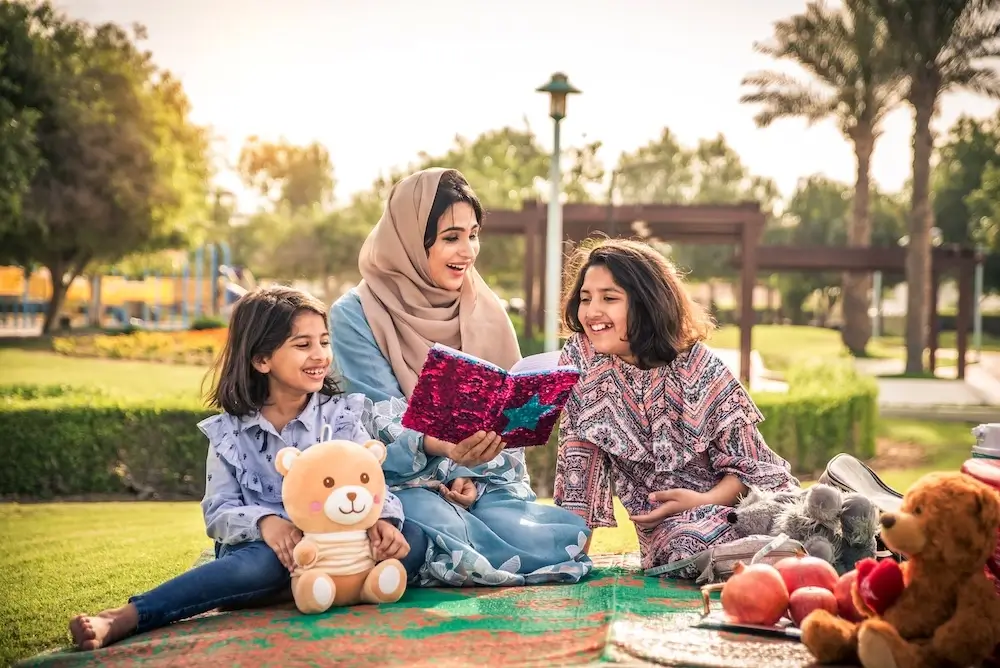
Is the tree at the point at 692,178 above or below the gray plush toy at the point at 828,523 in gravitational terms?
above

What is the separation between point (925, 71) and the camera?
71.5 feet

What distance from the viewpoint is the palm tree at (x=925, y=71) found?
21.0 m

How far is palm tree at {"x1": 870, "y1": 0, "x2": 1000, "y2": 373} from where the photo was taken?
21.0m

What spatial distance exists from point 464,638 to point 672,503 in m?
1.24

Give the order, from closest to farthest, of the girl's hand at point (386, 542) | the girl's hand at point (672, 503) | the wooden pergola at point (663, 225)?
1. the girl's hand at point (386, 542)
2. the girl's hand at point (672, 503)
3. the wooden pergola at point (663, 225)

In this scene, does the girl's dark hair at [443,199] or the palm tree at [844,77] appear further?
the palm tree at [844,77]

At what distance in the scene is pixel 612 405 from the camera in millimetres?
4379

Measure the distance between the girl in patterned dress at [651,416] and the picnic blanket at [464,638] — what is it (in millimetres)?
617

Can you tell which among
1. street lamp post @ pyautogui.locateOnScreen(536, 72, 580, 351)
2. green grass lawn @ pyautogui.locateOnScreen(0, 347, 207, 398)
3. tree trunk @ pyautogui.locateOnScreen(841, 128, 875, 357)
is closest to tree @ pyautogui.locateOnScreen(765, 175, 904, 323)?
tree trunk @ pyautogui.locateOnScreen(841, 128, 875, 357)

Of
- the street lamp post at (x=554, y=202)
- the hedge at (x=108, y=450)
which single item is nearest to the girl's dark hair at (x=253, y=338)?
the hedge at (x=108, y=450)

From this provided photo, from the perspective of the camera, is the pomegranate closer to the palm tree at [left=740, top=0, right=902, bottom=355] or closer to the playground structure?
the palm tree at [left=740, top=0, right=902, bottom=355]

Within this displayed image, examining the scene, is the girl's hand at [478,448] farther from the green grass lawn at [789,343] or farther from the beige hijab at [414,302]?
the green grass lawn at [789,343]

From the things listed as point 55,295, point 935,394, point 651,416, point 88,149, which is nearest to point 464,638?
point 651,416

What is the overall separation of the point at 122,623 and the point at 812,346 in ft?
102
